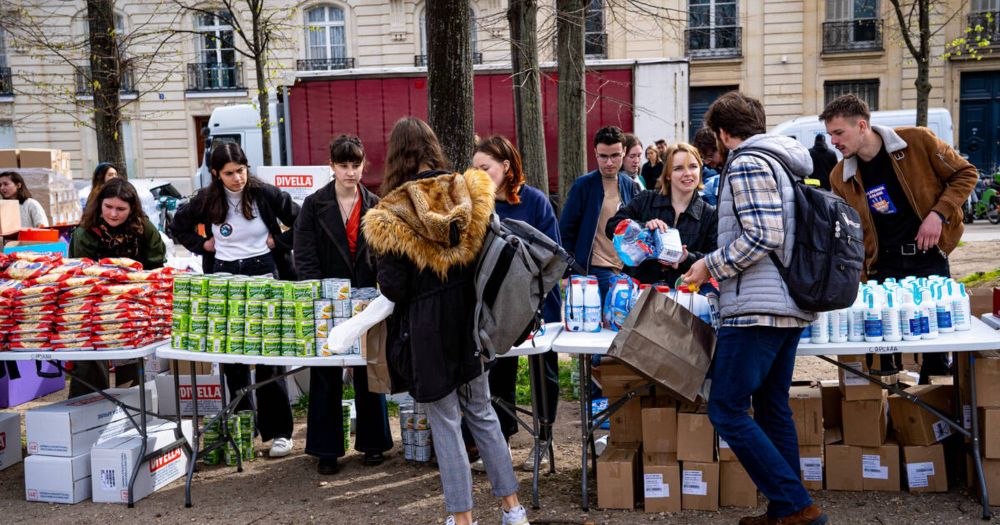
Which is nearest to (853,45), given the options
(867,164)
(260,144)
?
(260,144)

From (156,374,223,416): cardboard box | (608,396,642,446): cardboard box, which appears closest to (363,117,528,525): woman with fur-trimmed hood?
(608,396,642,446): cardboard box

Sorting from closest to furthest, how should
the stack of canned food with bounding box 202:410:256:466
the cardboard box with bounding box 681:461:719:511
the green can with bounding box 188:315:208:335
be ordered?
the cardboard box with bounding box 681:461:719:511
the green can with bounding box 188:315:208:335
the stack of canned food with bounding box 202:410:256:466

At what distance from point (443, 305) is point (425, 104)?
13167 mm

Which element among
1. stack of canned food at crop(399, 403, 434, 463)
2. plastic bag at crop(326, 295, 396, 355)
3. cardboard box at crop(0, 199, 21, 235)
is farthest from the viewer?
cardboard box at crop(0, 199, 21, 235)

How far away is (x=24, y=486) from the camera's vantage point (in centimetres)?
511

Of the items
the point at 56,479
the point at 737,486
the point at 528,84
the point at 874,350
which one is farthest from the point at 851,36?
the point at 56,479

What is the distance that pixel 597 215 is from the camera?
5406 millimetres

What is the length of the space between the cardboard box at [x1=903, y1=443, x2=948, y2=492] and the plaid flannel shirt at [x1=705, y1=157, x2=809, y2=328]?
4.34 ft

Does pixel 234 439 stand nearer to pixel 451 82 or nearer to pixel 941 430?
pixel 451 82

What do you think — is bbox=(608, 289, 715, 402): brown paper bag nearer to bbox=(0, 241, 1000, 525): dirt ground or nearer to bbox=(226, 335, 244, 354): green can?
bbox=(0, 241, 1000, 525): dirt ground

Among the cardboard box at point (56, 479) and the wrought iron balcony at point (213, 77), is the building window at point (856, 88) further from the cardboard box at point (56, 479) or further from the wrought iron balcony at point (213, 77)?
the cardboard box at point (56, 479)

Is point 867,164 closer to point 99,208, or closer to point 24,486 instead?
point 99,208

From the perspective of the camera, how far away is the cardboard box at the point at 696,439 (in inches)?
169

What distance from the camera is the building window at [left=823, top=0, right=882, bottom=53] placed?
25688mm
